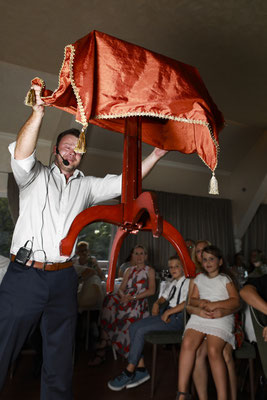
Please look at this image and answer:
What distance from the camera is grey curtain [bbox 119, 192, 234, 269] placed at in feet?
21.2

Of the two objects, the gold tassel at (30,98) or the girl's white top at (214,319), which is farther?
the girl's white top at (214,319)

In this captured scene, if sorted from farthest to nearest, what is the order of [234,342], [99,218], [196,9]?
[196,9]
[234,342]
[99,218]

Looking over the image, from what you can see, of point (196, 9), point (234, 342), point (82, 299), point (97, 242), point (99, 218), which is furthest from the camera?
point (97, 242)

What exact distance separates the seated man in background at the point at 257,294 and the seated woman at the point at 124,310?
1283 mm

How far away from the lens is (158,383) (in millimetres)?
2537

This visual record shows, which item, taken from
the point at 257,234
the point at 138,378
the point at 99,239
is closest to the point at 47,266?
the point at 138,378

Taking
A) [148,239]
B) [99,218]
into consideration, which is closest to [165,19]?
[99,218]

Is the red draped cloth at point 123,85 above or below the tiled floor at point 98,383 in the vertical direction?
above

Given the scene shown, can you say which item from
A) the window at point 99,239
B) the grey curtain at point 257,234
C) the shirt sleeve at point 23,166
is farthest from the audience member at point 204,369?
the grey curtain at point 257,234

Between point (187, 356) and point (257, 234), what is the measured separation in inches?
247

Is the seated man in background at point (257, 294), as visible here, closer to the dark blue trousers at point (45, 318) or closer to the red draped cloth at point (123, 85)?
the dark blue trousers at point (45, 318)

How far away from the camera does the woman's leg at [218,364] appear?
1.92 metres

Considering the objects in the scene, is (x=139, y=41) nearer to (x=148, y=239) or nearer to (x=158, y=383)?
(x=158, y=383)

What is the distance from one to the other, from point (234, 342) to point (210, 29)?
2.48 meters
